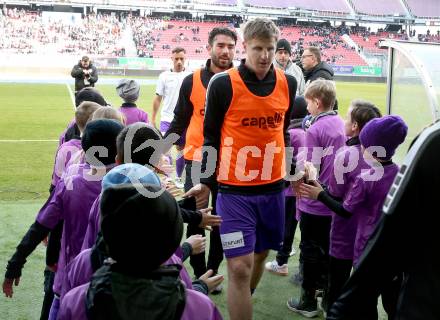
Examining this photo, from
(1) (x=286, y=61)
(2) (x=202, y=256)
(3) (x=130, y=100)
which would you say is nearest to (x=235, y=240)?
(2) (x=202, y=256)

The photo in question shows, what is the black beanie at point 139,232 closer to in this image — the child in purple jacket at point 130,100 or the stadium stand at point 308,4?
the child in purple jacket at point 130,100

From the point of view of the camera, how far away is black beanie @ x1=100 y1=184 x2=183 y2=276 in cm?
154

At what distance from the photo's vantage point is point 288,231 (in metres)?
4.84

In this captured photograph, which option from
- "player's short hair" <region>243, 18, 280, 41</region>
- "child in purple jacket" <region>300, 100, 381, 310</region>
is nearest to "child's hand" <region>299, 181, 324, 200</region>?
"child in purple jacket" <region>300, 100, 381, 310</region>

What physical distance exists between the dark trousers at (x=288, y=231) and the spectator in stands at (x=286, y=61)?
6.47ft

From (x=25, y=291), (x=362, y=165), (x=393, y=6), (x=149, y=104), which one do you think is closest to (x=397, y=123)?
(x=362, y=165)

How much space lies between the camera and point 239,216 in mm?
3398

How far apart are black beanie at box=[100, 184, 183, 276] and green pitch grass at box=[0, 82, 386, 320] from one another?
8.28ft

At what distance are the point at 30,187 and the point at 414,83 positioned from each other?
565cm

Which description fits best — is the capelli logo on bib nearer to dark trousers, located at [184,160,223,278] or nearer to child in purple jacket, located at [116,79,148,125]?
dark trousers, located at [184,160,223,278]

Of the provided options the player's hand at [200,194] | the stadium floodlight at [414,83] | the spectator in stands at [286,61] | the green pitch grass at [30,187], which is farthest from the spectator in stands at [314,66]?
the player's hand at [200,194]

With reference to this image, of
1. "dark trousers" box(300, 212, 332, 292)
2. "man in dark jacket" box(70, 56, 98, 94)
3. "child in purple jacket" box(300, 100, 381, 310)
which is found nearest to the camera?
"child in purple jacket" box(300, 100, 381, 310)

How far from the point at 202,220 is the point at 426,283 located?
150 centimetres

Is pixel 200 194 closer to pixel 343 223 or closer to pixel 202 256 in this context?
pixel 343 223
